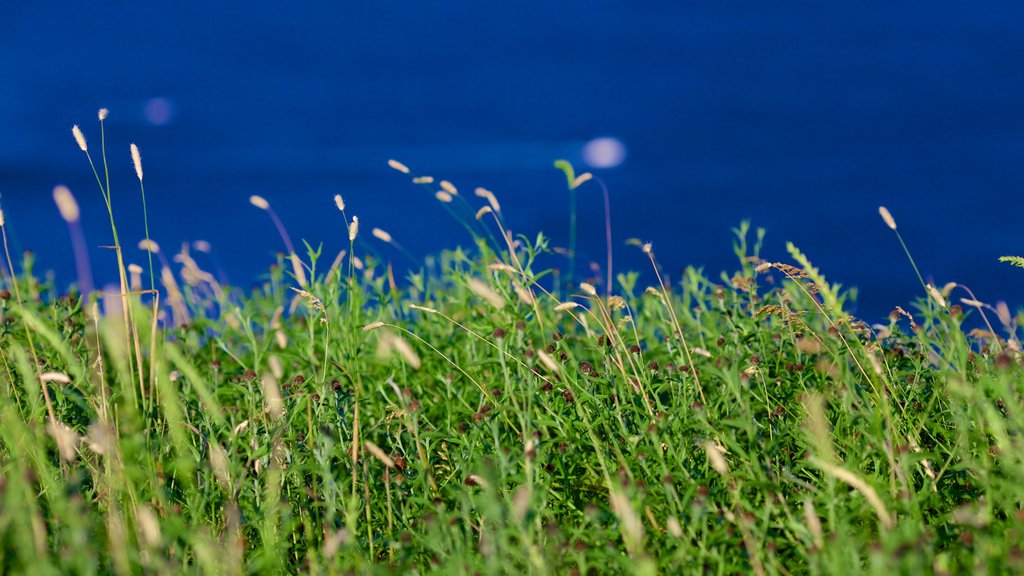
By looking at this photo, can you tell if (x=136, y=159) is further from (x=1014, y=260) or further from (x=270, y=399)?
(x=1014, y=260)

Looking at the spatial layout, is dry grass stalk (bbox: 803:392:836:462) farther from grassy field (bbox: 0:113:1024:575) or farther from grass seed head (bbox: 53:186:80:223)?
grass seed head (bbox: 53:186:80:223)

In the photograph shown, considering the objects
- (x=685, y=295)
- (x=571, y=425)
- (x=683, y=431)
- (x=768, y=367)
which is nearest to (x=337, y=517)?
(x=571, y=425)

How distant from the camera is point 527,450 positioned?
2570 mm

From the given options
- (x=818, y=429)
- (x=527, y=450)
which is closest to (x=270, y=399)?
(x=527, y=450)

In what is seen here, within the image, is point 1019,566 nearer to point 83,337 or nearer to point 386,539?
point 386,539

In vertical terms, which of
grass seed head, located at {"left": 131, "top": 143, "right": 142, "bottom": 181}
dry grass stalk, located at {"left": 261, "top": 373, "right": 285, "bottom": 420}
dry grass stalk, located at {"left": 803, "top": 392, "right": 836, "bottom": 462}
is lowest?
dry grass stalk, located at {"left": 803, "top": 392, "right": 836, "bottom": 462}

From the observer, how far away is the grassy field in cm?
255

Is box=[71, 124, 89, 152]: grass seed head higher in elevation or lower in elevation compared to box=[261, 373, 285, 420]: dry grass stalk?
higher

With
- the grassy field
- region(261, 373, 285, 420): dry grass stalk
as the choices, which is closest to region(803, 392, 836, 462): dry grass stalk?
the grassy field

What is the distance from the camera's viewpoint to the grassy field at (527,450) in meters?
2.55

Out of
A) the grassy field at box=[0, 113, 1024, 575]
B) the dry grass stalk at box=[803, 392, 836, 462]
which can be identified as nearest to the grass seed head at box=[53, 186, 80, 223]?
the grassy field at box=[0, 113, 1024, 575]

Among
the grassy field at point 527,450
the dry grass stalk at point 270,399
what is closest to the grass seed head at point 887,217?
the grassy field at point 527,450

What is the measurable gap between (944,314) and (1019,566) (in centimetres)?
180

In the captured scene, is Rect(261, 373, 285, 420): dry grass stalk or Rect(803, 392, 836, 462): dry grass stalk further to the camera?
Rect(261, 373, 285, 420): dry grass stalk
